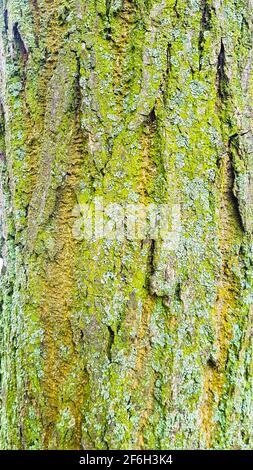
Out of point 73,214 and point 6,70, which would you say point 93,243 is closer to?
point 73,214

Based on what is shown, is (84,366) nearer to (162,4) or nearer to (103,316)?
(103,316)

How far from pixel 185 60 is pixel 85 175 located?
323 mm

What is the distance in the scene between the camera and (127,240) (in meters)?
0.90

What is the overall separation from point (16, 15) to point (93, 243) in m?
0.55

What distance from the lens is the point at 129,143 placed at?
90 centimetres

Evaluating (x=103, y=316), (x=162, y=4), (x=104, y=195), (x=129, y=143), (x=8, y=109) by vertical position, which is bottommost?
(x=103, y=316)

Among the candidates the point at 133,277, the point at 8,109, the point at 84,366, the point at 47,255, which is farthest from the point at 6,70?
the point at 84,366

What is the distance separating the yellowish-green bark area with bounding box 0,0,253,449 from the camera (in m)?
0.90

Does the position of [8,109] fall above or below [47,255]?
above

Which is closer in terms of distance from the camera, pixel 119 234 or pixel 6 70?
pixel 119 234

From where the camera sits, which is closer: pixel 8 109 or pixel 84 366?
pixel 84 366

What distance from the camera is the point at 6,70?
1004mm

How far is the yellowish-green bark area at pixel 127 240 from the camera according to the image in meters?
0.90

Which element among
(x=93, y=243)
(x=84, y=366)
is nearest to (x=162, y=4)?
(x=93, y=243)
